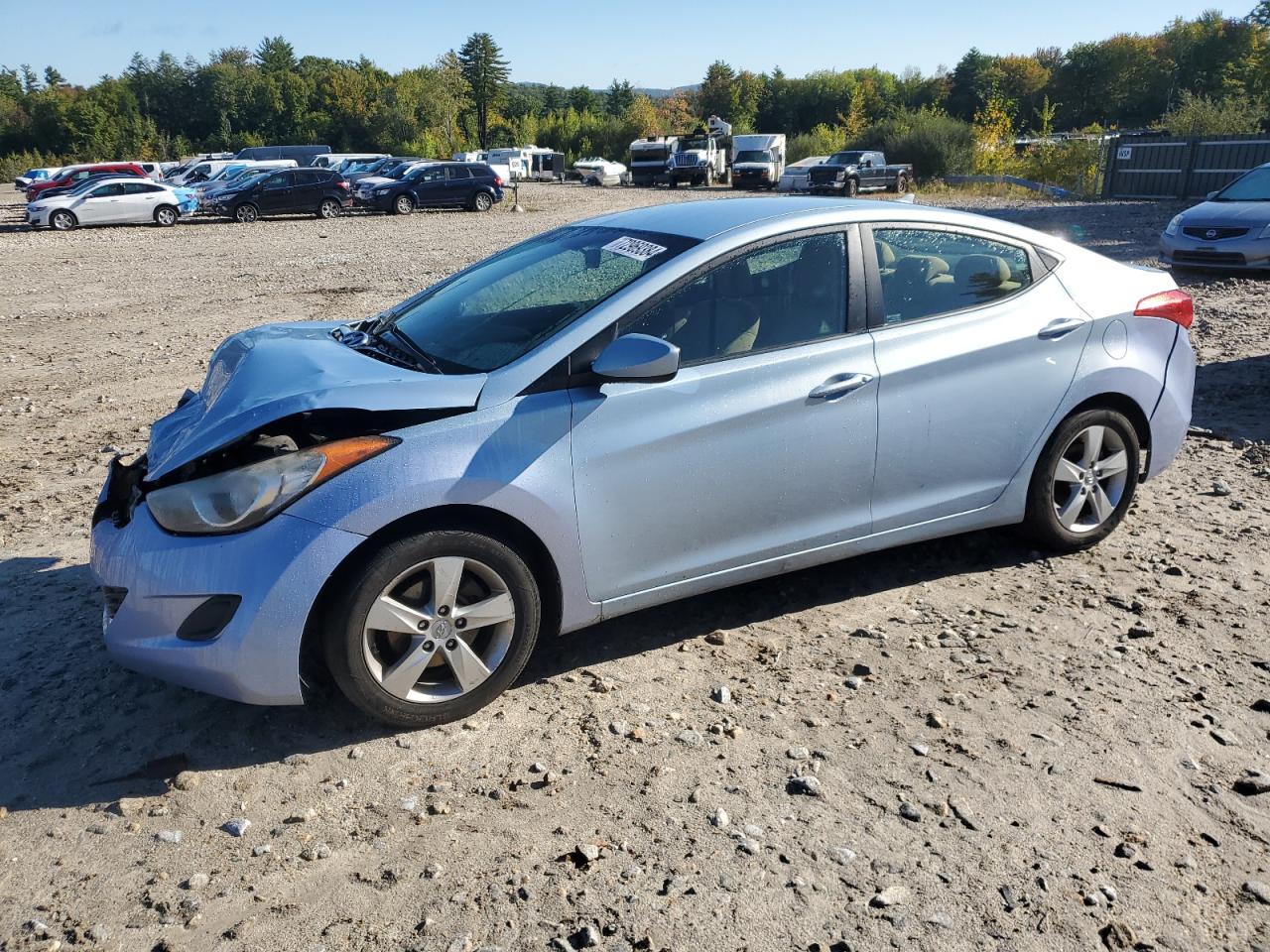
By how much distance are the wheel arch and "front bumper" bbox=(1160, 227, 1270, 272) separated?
1281 cm

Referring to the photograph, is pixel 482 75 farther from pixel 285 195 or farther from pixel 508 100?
pixel 285 195

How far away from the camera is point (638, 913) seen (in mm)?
2707

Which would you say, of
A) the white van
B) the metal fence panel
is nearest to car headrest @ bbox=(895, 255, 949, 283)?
the metal fence panel

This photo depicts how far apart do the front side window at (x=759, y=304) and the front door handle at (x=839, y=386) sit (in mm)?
197

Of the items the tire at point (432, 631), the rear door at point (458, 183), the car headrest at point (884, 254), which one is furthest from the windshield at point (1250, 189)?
the rear door at point (458, 183)

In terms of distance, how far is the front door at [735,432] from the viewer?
370cm

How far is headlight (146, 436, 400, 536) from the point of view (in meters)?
3.27

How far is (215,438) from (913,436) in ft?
8.81

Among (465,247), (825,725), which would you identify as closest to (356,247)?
(465,247)

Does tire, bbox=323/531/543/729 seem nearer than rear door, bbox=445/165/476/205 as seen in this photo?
Yes

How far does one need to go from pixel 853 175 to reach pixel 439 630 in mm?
36560

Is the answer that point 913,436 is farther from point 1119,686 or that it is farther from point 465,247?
point 465,247

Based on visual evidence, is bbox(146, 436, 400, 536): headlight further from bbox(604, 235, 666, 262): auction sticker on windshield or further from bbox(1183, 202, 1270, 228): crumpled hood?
bbox(1183, 202, 1270, 228): crumpled hood

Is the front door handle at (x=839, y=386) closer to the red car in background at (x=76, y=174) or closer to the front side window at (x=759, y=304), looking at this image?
the front side window at (x=759, y=304)
